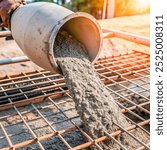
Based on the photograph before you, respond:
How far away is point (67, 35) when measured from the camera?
2.91 m

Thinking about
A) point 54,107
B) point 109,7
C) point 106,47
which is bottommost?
point 54,107

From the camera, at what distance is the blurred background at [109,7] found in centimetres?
1167

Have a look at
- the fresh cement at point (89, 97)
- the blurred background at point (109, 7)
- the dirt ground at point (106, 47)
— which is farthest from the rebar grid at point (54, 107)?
the blurred background at point (109, 7)

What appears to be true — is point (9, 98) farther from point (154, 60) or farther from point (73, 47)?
point (154, 60)

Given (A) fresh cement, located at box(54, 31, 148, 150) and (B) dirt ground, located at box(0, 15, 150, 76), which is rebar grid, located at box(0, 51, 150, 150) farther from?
(B) dirt ground, located at box(0, 15, 150, 76)

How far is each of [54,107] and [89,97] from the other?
92 centimetres

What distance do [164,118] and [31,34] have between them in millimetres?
1390

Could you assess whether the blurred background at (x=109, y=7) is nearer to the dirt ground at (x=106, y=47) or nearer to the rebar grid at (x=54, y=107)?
the dirt ground at (x=106, y=47)

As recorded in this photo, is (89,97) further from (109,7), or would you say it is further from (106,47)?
(109,7)

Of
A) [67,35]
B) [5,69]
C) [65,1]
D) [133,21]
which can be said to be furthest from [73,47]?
[65,1]

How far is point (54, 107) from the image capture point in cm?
328

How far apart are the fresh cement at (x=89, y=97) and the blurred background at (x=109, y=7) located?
871 cm

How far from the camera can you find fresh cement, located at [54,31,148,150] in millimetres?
2338

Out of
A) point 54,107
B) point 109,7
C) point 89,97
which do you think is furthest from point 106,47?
point 109,7
